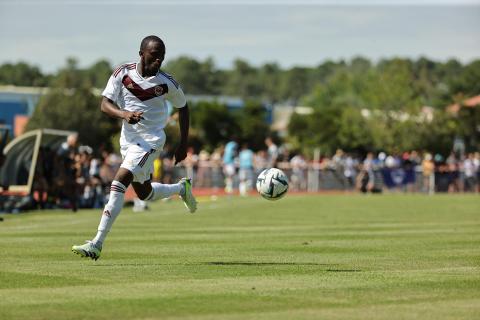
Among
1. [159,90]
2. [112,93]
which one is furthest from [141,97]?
[112,93]

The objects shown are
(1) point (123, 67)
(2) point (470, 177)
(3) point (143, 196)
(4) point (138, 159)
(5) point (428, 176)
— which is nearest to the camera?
(4) point (138, 159)

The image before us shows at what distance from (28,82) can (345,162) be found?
135 m

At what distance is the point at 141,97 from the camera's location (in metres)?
12.7

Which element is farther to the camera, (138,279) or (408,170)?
(408,170)

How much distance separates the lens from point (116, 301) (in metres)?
8.74

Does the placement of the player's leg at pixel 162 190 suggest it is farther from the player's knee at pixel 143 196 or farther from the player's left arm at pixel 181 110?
the player's left arm at pixel 181 110

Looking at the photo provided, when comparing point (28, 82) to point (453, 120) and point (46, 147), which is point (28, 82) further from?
point (46, 147)

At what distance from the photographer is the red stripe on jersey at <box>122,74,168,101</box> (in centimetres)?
1264

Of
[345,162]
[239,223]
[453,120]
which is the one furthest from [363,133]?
[239,223]

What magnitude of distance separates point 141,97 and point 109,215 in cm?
144

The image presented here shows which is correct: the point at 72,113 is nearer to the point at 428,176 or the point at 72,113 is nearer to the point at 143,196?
the point at 428,176

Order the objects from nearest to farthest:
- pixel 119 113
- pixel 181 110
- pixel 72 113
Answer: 1. pixel 119 113
2. pixel 181 110
3. pixel 72 113

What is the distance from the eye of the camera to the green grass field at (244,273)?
837cm

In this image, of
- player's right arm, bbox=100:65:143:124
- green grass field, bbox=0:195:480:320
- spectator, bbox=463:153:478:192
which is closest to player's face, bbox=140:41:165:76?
player's right arm, bbox=100:65:143:124
